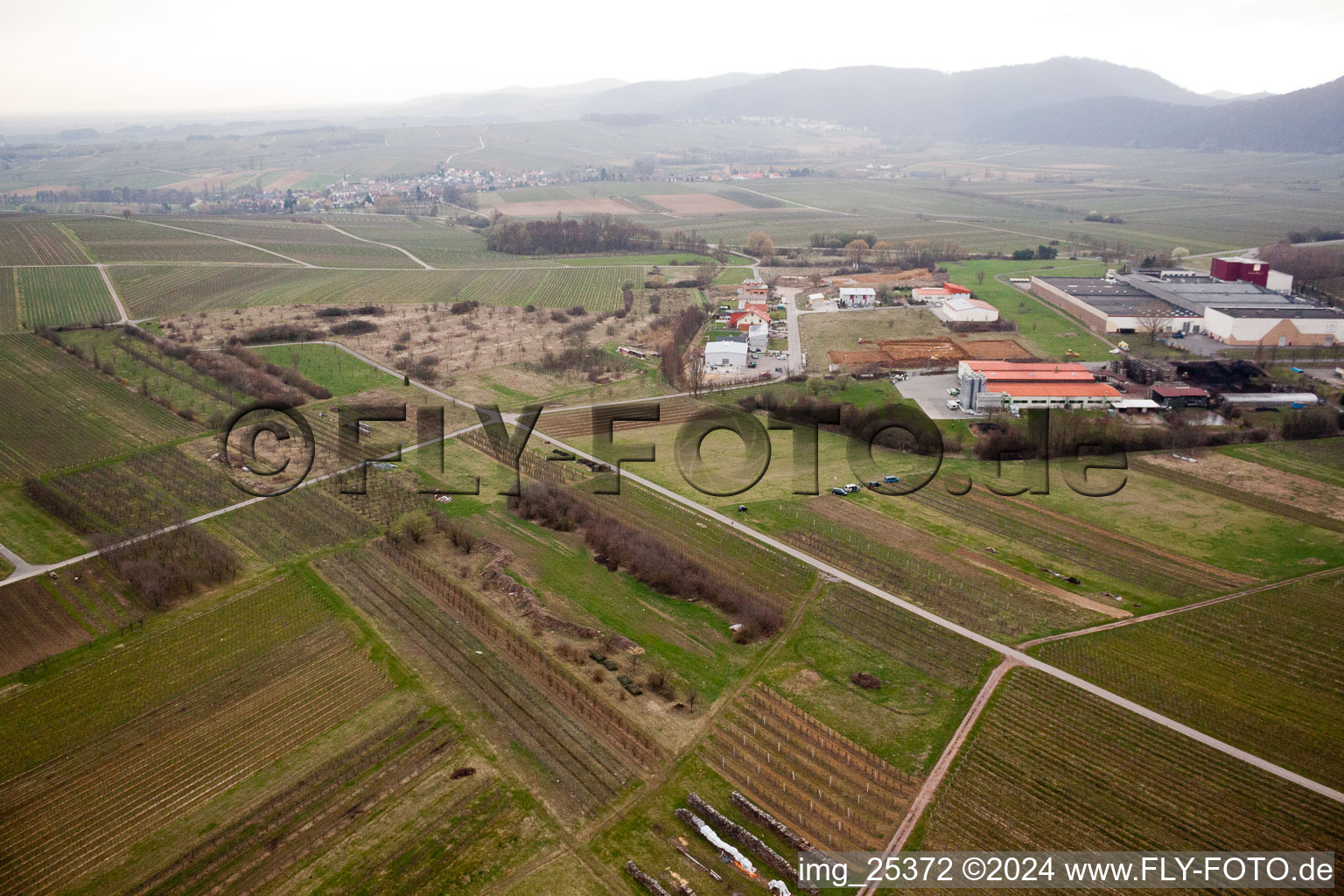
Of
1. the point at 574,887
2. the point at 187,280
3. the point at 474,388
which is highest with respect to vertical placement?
the point at 187,280

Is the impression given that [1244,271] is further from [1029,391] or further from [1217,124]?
[1217,124]

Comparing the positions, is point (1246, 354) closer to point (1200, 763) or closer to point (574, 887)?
point (1200, 763)

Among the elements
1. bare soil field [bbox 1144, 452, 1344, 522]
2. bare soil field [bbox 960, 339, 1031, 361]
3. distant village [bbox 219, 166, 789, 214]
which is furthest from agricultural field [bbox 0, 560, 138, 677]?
distant village [bbox 219, 166, 789, 214]

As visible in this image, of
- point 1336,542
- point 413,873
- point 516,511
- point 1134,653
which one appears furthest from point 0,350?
point 1336,542

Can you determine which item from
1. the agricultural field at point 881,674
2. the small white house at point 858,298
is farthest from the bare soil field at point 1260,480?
the small white house at point 858,298

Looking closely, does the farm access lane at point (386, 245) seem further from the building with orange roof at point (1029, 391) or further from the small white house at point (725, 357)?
the building with orange roof at point (1029, 391)

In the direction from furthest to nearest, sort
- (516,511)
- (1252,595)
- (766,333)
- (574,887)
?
1. (766,333)
2. (516,511)
3. (1252,595)
4. (574,887)
